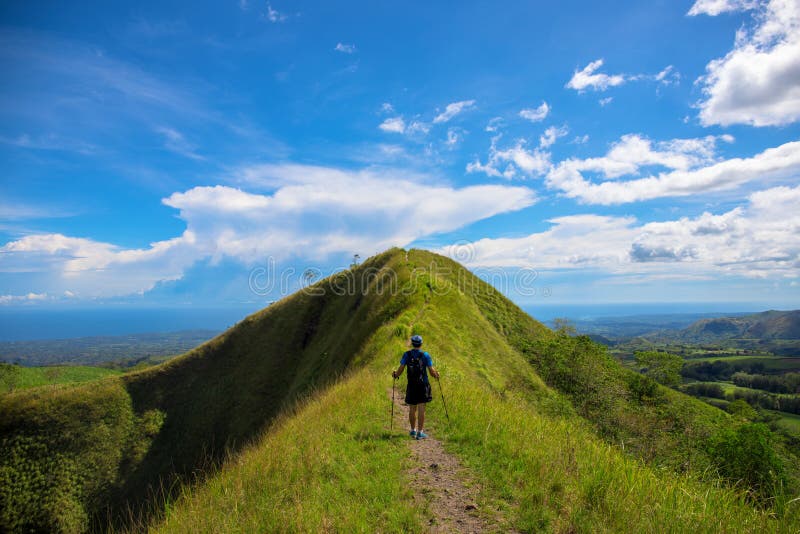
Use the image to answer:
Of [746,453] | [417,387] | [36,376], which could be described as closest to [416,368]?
[417,387]

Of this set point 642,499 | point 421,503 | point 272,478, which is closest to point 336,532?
point 421,503

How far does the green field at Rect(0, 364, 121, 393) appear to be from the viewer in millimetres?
77562

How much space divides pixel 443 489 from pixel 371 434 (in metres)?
3.60

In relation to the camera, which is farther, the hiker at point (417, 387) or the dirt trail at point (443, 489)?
the hiker at point (417, 387)

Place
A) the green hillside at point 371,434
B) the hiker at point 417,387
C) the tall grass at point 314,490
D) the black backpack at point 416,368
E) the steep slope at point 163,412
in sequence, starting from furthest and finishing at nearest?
Answer: the steep slope at point 163,412, the black backpack at point 416,368, the hiker at point 417,387, the green hillside at point 371,434, the tall grass at point 314,490

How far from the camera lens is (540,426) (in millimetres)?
10492

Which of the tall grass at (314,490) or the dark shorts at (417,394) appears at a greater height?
the dark shorts at (417,394)

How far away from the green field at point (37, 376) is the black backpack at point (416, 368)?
87402 mm

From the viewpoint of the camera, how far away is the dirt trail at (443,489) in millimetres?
6523

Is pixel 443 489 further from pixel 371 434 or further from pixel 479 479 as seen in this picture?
pixel 371 434

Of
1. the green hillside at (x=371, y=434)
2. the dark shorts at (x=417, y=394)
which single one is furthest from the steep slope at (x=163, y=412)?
the dark shorts at (x=417, y=394)

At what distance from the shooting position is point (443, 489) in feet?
25.1

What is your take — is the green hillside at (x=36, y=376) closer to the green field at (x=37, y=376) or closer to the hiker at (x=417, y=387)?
the green field at (x=37, y=376)

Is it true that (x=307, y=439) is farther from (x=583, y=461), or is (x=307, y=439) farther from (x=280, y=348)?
(x=280, y=348)
